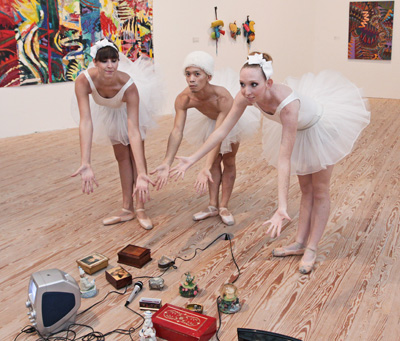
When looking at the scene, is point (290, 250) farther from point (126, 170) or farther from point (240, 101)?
point (126, 170)

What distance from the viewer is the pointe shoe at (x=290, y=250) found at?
9.29 ft

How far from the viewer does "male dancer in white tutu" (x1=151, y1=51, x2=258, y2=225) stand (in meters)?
2.89

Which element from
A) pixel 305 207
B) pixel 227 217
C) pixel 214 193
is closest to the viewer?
pixel 305 207

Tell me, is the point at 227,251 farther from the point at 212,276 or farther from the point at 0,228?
the point at 0,228

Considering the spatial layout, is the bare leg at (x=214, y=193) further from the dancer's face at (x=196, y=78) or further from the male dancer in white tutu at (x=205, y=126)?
the dancer's face at (x=196, y=78)

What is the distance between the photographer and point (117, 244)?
305 centimetres

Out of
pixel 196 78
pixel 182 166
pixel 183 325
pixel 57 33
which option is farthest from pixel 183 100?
pixel 57 33

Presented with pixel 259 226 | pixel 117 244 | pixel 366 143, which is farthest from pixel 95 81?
pixel 366 143

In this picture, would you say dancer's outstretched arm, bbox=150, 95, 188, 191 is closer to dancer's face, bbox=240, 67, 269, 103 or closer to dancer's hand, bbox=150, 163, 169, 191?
dancer's hand, bbox=150, 163, 169, 191

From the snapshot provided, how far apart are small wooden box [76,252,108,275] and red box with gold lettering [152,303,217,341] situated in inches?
25.7

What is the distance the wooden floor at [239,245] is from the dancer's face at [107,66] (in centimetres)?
106

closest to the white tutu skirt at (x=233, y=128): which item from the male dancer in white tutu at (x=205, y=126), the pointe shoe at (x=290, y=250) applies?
the male dancer in white tutu at (x=205, y=126)

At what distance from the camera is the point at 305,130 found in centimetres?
261

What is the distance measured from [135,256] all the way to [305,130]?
1.19 m
